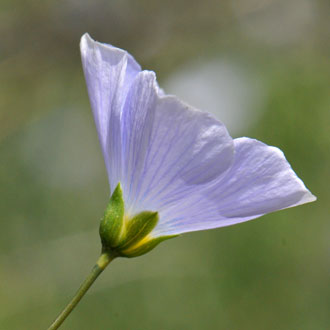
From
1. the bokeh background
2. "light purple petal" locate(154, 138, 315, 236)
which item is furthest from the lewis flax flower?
the bokeh background

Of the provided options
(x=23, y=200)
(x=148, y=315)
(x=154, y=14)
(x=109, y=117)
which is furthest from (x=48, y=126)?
(x=109, y=117)

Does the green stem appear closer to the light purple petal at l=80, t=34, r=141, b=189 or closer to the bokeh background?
the light purple petal at l=80, t=34, r=141, b=189

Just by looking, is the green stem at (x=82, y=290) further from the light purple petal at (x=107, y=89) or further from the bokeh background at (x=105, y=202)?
the bokeh background at (x=105, y=202)

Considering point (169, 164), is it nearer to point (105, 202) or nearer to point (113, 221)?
point (113, 221)

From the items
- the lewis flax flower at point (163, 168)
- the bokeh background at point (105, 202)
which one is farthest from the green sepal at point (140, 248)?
the bokeh background at point (105, 202)

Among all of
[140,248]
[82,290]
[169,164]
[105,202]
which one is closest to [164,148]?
[169,164]

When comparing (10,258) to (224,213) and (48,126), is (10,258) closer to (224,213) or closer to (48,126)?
(48,126)
